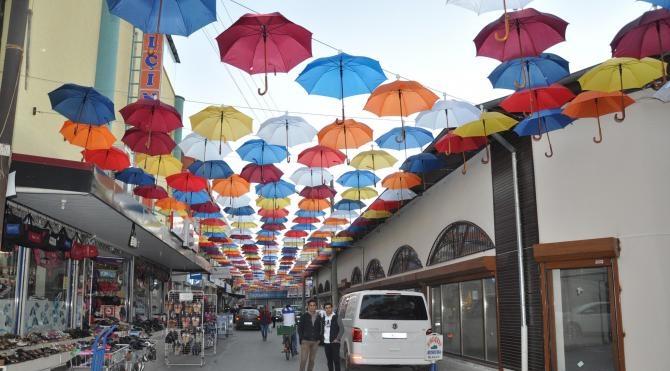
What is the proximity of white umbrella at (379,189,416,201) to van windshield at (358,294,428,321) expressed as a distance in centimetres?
578

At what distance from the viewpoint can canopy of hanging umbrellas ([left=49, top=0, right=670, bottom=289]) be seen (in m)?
8.84

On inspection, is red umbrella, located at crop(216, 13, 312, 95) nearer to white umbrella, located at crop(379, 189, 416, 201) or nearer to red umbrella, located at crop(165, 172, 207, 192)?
red umbrella, located at crop(165, 172, 207, 192)

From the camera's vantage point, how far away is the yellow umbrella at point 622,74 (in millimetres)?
8953

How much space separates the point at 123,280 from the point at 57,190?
13741 millimetres

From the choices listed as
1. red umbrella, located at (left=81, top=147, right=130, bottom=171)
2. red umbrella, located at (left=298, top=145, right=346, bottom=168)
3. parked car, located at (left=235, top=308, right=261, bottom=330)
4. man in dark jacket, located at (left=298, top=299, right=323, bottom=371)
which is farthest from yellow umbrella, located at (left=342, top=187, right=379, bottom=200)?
parked car, located at (left=235, top=308, right=261, bottom=330)

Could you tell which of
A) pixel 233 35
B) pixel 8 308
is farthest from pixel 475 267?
pixel 8 308

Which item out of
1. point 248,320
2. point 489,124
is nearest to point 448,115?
point 489,124

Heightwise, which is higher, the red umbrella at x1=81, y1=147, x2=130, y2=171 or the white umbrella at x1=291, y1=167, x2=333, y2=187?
the white umbrella at x1=291, y1=167, x2=333, y2=187

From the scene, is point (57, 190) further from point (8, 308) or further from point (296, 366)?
point (296, 366)

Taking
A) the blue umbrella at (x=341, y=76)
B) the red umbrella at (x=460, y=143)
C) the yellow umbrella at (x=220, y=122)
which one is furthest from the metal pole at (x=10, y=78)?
the red umbrella at (x=460, y=143)

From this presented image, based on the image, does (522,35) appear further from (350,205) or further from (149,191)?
(350,205)

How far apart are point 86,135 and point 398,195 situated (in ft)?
32.4

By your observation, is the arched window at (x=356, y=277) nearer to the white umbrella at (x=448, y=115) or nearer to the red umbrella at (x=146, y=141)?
the red umbrella at (x=146, y=141)

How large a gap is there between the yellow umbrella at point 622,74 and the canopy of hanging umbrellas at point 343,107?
0.02m
